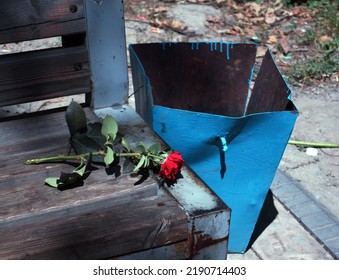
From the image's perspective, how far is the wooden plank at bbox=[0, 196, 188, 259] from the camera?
1507 millimetres

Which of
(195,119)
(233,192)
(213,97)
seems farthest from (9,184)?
(213,97)

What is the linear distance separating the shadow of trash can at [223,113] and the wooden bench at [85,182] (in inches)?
9.4

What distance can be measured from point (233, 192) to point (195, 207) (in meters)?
0.81

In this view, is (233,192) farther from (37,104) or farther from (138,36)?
(138,36)

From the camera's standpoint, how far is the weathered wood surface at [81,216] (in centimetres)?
152

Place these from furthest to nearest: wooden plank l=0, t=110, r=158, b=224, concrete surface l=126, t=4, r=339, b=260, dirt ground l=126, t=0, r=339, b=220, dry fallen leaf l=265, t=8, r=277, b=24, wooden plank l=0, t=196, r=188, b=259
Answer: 1. dry fallen leaf l=265, t=8, r=277, b=24
2. dirt ground l=126, t=0, r=339, b=220
3. concrete surface l=126, t=4, r=339, b=260
4. wooden plank l=0, t=110, r=158, b=224
5. wooden plank l=0, t=196, r=188, b=259

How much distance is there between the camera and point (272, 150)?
7.58ft

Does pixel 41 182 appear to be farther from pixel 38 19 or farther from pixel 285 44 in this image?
pixel 285 44

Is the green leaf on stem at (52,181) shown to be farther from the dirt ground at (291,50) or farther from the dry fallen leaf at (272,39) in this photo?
the dry fallen leaf at (272,39)

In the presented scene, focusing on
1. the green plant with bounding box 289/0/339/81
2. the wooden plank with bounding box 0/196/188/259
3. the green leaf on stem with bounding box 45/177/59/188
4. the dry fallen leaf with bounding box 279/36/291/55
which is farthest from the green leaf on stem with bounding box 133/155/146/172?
the dry fallen leaf with bounding box 279/36/291/55

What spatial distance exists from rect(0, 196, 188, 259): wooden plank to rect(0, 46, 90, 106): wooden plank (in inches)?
23.3

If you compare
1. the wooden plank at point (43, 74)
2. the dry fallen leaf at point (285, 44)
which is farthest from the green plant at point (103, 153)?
the dry fallen leaf at point (285, 44)

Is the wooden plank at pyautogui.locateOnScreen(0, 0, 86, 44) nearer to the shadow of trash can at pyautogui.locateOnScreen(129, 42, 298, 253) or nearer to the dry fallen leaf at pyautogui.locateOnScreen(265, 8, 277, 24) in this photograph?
the shadow of trash can at pyautogui.locateOnScreen(129, 42, 298, 253)

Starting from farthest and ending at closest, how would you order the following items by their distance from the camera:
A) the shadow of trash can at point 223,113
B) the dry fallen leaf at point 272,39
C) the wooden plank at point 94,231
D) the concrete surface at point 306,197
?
the dry fallen leaf at point 272,39 < the concrete surface at point 306,197 < the shadow of trash can at point 223,113 < the wooden plank at point 94,231
